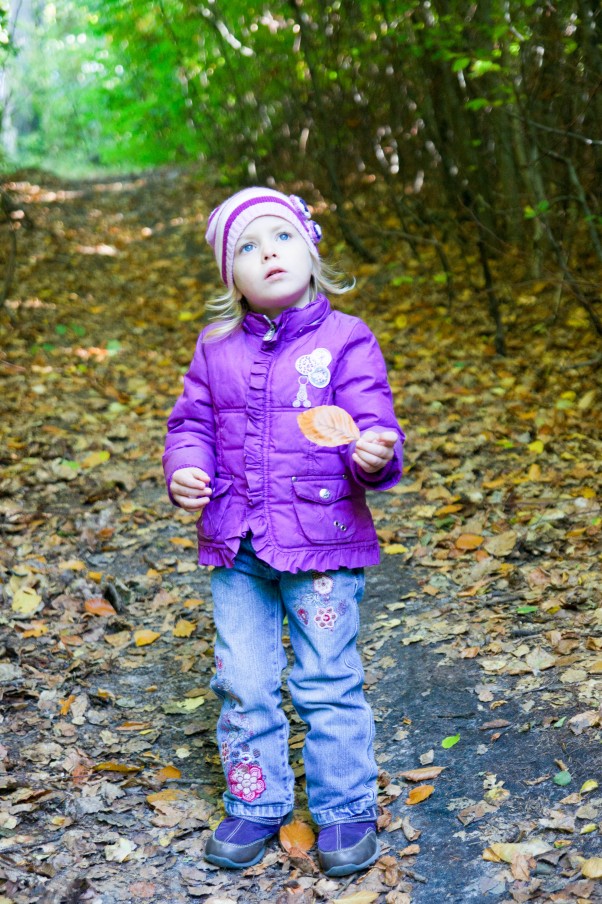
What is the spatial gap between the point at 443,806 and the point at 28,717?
4.82 ft

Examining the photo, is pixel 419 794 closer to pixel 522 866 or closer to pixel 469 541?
pixel 522 866

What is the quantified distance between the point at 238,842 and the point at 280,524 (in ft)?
2.93

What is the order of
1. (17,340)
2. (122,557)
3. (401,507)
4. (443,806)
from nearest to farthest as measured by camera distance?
(443,806), (122,557), (401,507), (17,340)

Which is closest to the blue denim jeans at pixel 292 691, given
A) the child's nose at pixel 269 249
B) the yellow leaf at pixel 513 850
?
the yellow leaf at pixel 513 850

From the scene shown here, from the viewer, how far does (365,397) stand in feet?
8.11

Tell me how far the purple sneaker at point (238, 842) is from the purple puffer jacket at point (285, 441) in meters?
0.75

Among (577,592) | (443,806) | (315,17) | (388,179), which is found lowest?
(443,806)

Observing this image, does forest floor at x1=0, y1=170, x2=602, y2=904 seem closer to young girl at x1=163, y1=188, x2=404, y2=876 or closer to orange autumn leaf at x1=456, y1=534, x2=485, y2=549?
orange autumn leaf at x1=456, y1=534, x2=485, y2=549

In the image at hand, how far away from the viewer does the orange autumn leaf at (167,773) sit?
115 inches

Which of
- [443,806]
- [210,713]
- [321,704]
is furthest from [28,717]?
[443,806]

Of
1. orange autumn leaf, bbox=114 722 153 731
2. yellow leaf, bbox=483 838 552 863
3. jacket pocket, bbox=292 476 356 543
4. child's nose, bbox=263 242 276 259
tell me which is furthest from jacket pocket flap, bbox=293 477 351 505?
orange autumn leaf, bbox=114 722 153 731

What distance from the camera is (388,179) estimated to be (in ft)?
26.4

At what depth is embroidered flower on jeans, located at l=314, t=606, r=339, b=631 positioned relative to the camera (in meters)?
2.48

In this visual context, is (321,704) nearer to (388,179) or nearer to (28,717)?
(28,717)
